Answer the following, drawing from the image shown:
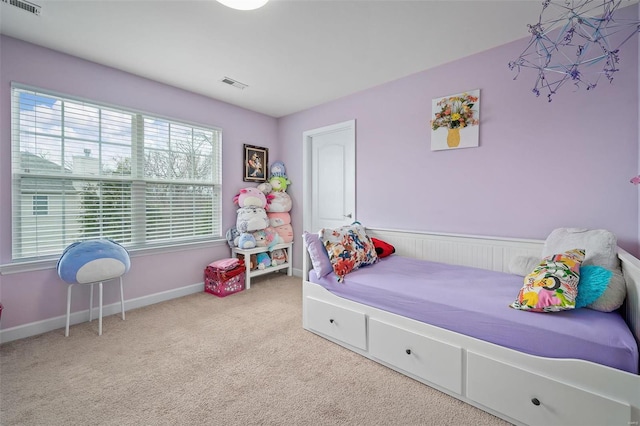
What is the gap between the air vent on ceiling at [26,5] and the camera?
1871mm

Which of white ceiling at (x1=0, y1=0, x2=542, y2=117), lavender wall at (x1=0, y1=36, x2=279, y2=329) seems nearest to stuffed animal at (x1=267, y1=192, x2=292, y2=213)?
lavender wall at (x1=0, y1=36, x2=279, y2=329)

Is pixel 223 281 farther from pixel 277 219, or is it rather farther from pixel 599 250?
pixel 599 250

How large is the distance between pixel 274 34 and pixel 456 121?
70.1 inches

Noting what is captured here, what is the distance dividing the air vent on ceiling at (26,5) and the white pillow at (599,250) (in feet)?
12.7

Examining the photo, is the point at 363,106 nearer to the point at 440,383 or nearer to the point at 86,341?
the point at 440,383

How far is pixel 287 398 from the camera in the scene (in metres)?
1.65

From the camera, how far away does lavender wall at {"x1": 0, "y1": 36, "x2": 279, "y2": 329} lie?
89.5 inches

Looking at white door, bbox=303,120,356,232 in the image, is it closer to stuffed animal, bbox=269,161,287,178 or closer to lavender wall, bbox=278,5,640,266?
lavender wall, bbox=278,5,640,266

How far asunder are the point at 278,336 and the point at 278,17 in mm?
2450

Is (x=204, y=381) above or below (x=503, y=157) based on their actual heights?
below

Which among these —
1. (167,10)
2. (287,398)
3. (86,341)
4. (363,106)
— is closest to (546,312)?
(287,398)

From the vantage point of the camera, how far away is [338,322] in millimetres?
2207

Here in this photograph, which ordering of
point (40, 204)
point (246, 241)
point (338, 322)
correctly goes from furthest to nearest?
point (246, 241) → point (40, 204) → point (338, 322)

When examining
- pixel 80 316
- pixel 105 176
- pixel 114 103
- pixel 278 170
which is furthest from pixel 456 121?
pixel 80 316
